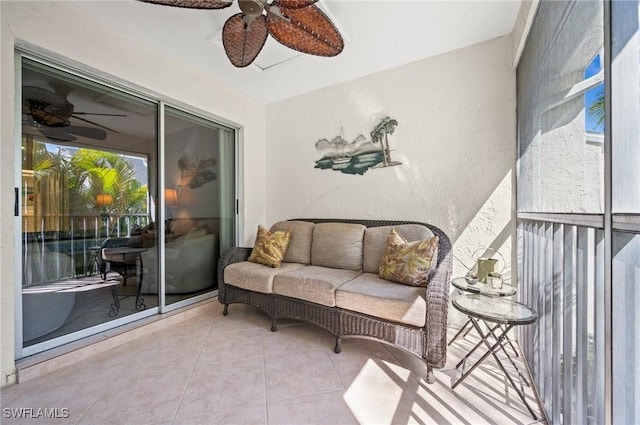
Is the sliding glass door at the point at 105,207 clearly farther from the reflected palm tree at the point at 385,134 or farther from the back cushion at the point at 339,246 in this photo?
the reflected palm tree at the point at 385,134

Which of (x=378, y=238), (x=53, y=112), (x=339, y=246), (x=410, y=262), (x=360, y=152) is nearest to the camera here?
(x=53, y=112)

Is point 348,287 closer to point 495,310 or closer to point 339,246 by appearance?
point 339,246

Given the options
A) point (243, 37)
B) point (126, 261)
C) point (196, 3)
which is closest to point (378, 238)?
point (243, 37)

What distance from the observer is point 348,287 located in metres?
2.00

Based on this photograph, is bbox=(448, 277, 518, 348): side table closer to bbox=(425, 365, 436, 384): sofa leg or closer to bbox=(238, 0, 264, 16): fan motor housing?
bbox=(425, 365, 436, 384): sofa leg

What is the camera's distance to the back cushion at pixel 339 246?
257 centimetres

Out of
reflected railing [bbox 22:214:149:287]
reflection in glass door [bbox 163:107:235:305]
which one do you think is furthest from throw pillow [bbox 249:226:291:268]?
reflected railing [bbox 22:214:149:287]

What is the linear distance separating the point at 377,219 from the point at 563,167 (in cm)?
169

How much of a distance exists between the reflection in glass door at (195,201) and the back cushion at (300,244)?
0.96m

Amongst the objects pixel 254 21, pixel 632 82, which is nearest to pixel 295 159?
pixel 254 21

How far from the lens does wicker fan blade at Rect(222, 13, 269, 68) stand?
5.12ft

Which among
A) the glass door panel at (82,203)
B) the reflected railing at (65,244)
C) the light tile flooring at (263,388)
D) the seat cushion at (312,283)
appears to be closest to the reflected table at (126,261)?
the glass door panel at (82,203)

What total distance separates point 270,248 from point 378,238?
117 cm

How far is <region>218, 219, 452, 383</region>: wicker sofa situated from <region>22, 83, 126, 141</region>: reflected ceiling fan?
5.42 ft
